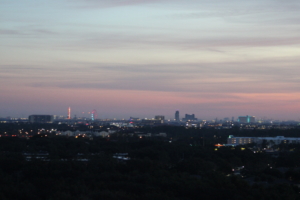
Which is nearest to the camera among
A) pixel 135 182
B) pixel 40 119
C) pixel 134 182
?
pixel 134 182

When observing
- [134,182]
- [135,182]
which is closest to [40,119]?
[135,182]

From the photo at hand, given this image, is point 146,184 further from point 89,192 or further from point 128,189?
point 89,192

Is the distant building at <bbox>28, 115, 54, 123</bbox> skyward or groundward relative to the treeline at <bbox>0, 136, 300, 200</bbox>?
skyward

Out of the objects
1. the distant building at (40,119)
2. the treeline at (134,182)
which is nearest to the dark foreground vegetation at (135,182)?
the treeline at (134,182)

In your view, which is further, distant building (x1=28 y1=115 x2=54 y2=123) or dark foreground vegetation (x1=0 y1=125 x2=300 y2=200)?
distant building (x1=28 y1=115 x2=54 y2=123)

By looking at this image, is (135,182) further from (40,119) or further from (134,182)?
(40,119)

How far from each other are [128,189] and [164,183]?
1.55 meters

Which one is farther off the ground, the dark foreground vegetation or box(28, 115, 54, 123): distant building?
box(28, 115, 54, 123): distant building

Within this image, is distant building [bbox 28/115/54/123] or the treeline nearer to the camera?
the treeline

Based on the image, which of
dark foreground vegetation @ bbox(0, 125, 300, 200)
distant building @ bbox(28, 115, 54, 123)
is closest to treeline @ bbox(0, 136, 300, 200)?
dark foreground vegetation @ bbox(0, 125, 300, 200)

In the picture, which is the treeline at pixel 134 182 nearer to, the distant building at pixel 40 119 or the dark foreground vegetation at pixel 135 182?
the dark foreground vegetation at pixel 135 182

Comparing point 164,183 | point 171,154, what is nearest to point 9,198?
point 164,183

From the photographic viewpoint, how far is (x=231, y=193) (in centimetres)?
1716

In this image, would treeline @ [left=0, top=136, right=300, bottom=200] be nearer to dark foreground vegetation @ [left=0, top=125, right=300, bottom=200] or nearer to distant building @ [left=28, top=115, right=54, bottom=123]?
dark foreground vegetation @ [left=0, top=125, right=300, bottom=200]
